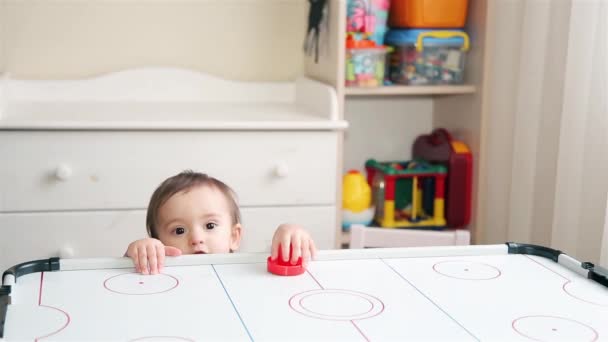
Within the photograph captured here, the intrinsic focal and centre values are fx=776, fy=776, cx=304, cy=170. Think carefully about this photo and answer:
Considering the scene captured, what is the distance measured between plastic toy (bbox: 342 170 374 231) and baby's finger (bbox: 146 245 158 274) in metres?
1.16

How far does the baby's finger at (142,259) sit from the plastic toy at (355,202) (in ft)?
3.84

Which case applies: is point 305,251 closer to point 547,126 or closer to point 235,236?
point 235,236

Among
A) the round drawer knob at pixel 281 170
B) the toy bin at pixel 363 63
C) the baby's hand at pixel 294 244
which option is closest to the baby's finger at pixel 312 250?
the baby's hand at pixel 294 244

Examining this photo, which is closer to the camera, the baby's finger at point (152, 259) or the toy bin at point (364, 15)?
the baby's finger at point (152, 259)

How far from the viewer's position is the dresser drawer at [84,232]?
6.46ft

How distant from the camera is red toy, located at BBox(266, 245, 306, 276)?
44.0 inches

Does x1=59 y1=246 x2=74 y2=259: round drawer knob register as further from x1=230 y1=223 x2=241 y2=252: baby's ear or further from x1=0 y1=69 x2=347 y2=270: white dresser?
x1=230 y1=223 x2=241 y2=252: baby's ear

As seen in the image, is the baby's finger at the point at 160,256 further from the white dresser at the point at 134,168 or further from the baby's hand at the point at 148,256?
the white dresser at the point at 134,168

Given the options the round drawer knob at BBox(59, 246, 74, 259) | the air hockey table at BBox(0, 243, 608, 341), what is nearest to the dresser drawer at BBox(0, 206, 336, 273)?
the round drawer knob at BBox(59, 246, 74, 259)

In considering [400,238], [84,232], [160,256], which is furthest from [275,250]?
[84,232]

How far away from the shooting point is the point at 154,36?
2453 millimetres

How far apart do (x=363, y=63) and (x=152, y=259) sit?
124 cm

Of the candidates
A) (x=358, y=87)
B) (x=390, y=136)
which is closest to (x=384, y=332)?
(x=358, y=87)

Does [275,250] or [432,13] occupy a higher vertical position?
[432,13]
